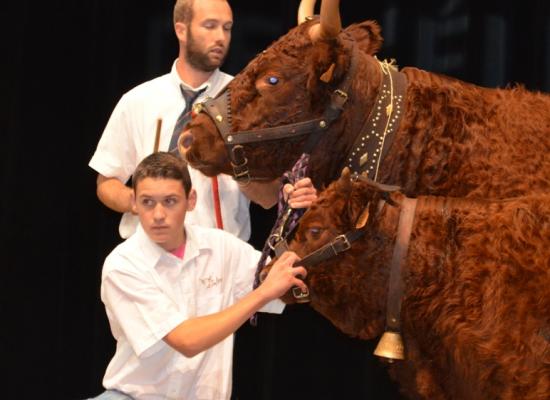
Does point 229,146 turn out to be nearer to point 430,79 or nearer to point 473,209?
point 430,79

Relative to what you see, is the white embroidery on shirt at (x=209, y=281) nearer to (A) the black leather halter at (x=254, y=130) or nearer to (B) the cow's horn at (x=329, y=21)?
(A) the black leather halter at (x=254, y=130)

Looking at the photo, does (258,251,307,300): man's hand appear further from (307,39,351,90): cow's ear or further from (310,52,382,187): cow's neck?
(307,39,351,90): cow's ear

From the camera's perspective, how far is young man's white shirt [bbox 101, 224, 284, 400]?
12.7ft

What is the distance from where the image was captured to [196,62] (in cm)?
489

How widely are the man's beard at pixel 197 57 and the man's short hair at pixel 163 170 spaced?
93 cm

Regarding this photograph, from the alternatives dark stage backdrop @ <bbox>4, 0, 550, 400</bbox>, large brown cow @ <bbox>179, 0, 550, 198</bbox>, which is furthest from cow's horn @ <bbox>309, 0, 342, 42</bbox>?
dark stage backdrop @ <bbox>4, 0, 550, 400</bbox>

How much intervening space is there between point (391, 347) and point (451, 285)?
0.25 m

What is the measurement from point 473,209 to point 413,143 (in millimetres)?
682

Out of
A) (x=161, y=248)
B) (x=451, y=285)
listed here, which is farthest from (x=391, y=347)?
(x=161, y=248)

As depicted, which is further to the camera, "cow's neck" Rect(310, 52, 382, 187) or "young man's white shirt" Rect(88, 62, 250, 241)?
"young man's white shirt" Rect(88, 62, 250, 241)

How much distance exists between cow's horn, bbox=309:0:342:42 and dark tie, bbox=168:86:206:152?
0.96 meters

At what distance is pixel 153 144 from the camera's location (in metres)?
4.86

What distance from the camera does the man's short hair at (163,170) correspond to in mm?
3955

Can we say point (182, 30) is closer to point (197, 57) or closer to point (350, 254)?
point (197, 57)
